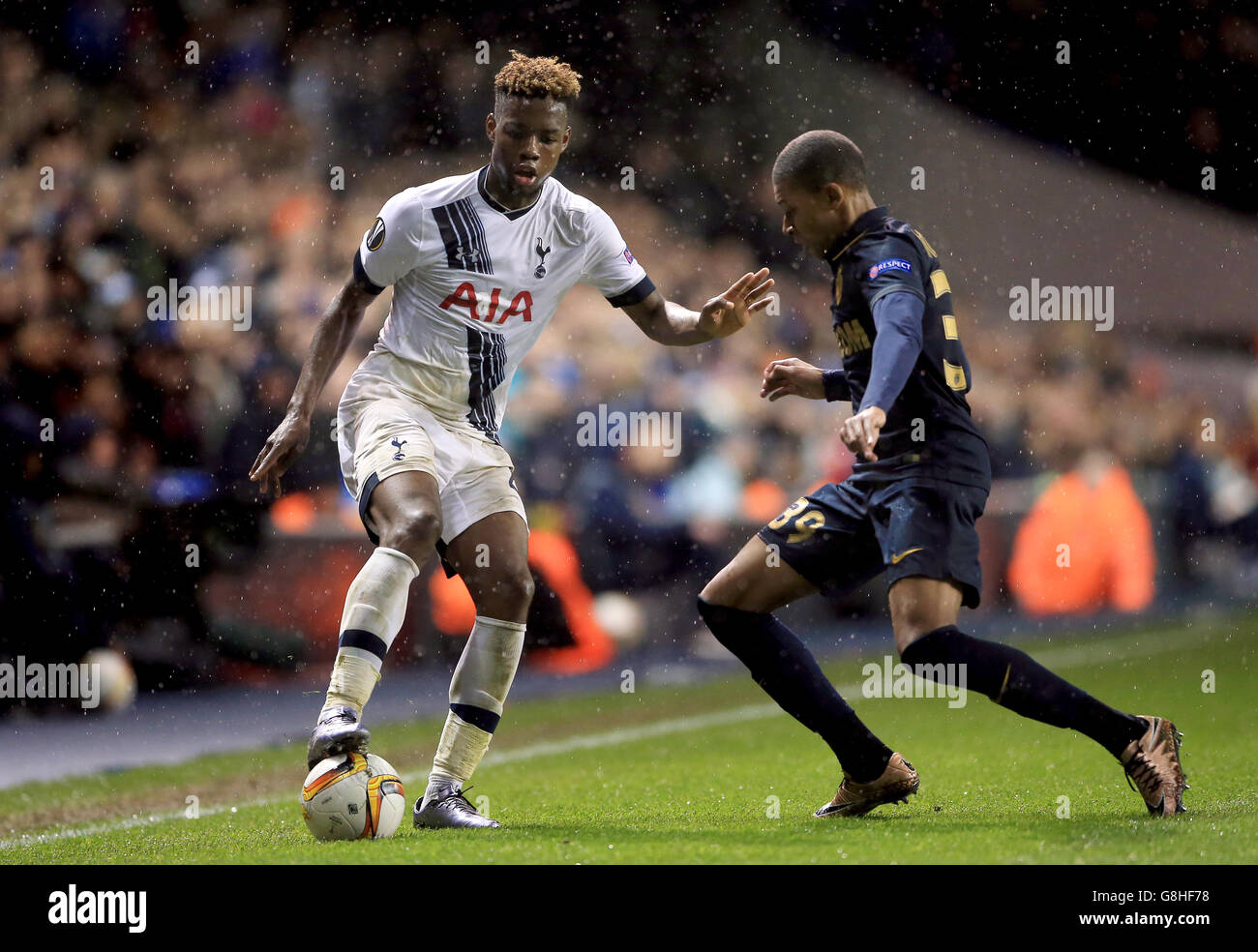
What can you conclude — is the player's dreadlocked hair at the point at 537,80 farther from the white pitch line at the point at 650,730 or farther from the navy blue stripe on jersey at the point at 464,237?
the white pitch line at the point at 650,730

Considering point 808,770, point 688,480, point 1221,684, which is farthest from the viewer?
point 688,480

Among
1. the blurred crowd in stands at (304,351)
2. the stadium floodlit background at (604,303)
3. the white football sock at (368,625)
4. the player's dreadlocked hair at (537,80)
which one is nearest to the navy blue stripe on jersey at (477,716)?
the white football sock at (368,625)

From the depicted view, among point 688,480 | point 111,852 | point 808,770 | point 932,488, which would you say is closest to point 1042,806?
point 932,488

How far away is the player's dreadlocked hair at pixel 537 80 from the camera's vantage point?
4004 millimetres

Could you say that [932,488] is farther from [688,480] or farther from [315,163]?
[315,163]

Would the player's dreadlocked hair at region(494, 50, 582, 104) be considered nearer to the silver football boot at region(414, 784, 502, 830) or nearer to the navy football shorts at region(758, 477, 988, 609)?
the navy football shorts at region(758, 477, 988, 609)

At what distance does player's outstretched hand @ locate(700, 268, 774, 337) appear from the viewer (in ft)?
13.9

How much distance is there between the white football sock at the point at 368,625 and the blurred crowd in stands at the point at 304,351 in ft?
12.6

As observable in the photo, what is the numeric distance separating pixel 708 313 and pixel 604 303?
593 centimetres

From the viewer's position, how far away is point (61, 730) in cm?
684

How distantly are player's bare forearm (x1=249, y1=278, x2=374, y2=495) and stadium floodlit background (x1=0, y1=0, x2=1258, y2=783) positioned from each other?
273 centimetres

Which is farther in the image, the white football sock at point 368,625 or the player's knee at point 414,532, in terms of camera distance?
the player's knee at point 414,532

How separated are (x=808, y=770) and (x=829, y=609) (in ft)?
15.0

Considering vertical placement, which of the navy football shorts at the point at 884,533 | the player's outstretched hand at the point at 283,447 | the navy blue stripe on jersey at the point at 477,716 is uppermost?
the player's outstretched hand at the point at 283,447
